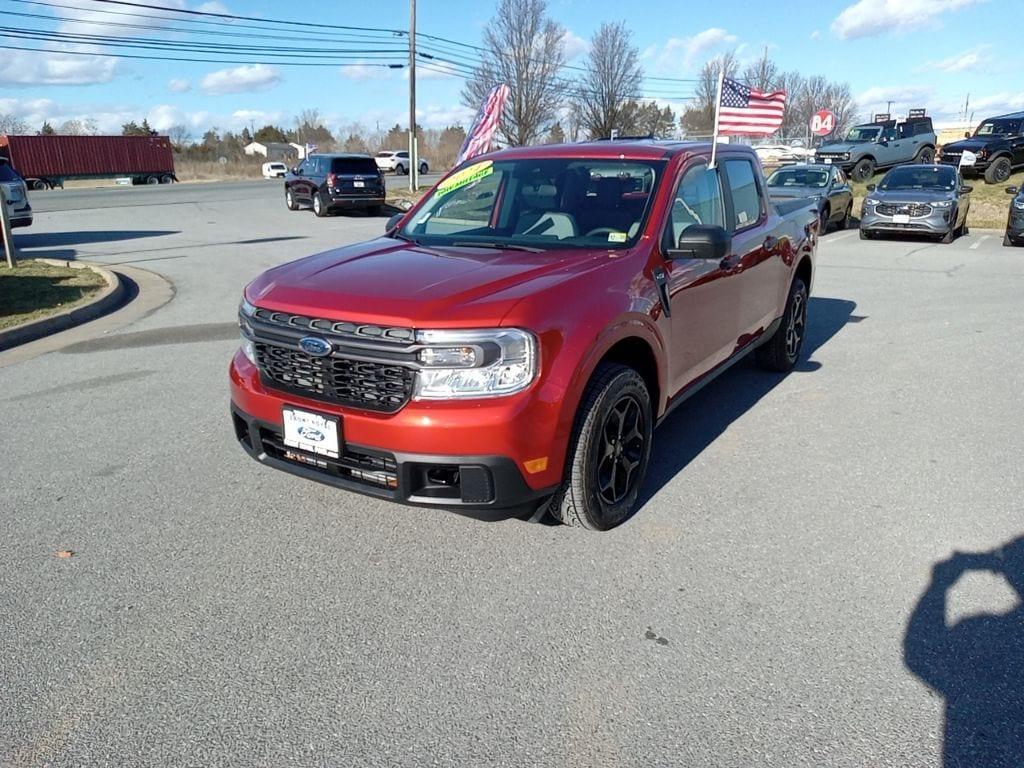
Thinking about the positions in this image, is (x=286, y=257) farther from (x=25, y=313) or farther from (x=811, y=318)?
(x=811, y=318)

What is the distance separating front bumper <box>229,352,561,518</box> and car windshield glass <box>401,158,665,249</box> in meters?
1.33

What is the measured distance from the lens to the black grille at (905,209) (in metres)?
15.9

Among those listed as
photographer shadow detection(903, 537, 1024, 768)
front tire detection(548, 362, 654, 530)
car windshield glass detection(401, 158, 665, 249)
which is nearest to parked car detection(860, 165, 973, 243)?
car windshield glass detection(401, 158, 665, 249)

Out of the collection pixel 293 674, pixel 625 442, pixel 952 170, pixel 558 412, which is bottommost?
pixel 293 674

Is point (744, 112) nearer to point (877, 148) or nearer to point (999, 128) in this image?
point (877, 148)

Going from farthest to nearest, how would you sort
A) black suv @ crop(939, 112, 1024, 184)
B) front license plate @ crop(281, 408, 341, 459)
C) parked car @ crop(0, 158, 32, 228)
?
black suv @ crop(939, 112, 1024, 184), parked car @ crop(0, 158, 32, 228), front license plate @ crop(281, 408, 341, 459)

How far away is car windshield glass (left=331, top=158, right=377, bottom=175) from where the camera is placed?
73.2 ft

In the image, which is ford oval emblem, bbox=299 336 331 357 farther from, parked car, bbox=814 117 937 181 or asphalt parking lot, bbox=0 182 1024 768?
parked car, bbox=814 117 937 181

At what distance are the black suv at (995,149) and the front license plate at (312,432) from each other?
2717 centimetres

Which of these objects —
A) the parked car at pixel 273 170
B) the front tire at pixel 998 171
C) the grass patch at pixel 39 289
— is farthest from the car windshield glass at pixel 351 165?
the parked car at pixel 273 170

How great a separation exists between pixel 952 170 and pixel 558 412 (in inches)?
677

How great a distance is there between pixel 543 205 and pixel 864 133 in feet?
88.2

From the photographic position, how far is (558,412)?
3.17 m

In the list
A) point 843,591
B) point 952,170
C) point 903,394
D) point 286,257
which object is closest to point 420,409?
point 843,591
